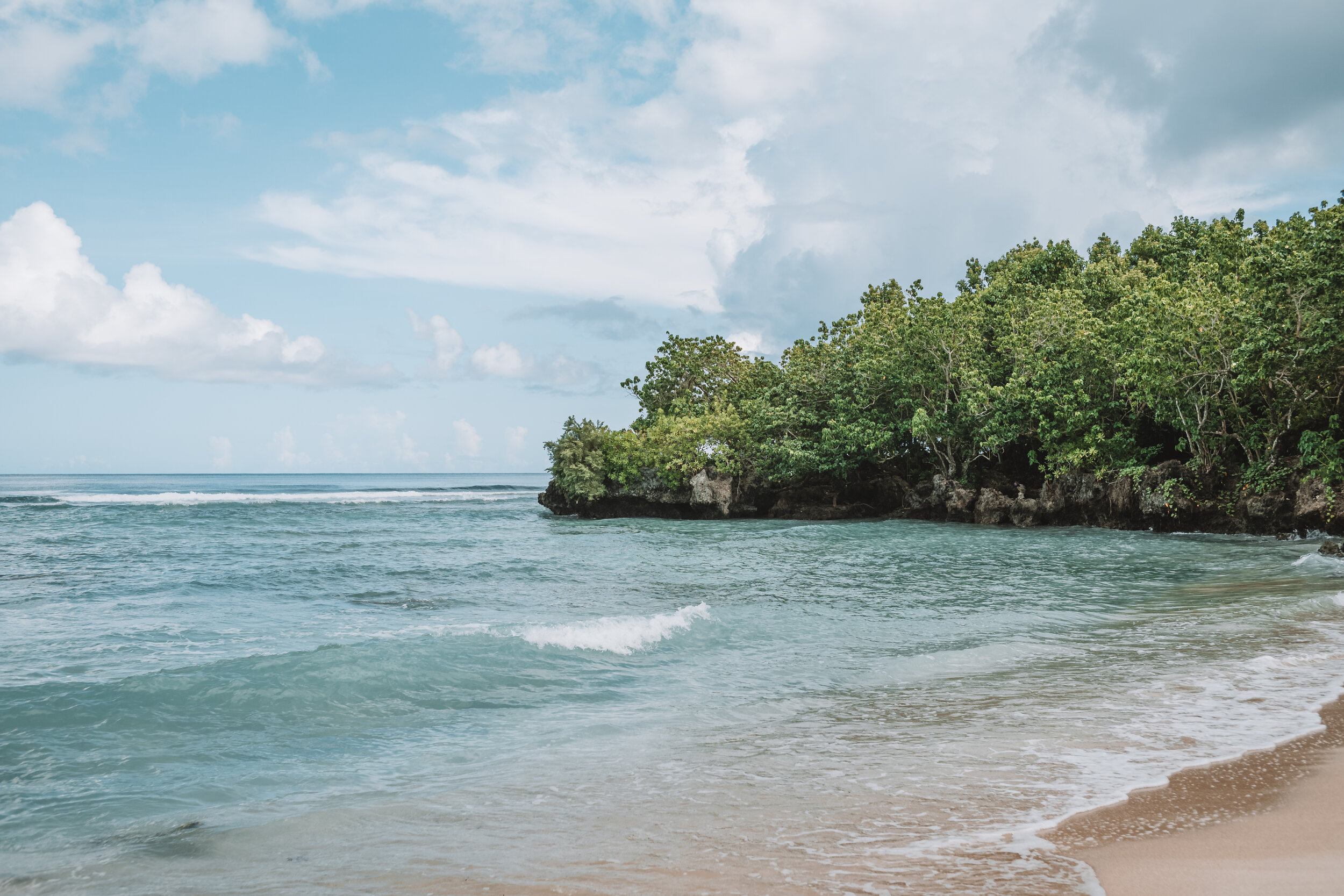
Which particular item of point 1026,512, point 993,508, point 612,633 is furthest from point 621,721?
point 993,508

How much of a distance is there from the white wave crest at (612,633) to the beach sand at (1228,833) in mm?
6182

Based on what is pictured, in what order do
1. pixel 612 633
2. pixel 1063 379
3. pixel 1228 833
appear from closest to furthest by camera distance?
pixel 1228 833, pixel 612 633, pixel 1063 379

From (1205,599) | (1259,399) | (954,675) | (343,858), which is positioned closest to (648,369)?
(1259,399)

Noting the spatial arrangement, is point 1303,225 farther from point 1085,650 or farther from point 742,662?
point 742,662

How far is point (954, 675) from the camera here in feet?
26.4

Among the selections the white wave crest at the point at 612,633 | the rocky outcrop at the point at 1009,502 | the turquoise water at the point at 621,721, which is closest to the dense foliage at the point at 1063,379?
the rocky outcrop at the point at 1009,502

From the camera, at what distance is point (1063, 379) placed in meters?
28.2

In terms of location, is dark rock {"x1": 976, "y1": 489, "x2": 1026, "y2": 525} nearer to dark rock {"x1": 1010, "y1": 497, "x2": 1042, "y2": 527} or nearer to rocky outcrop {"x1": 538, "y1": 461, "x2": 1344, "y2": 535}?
rocky outcrop {"x1": 538, "y1": 461, "x2": 1344, "y2": 535}

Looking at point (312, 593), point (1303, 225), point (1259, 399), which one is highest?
point (1303, 225)

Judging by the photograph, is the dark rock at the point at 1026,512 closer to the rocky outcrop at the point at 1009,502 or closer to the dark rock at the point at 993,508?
the rocky outcrop at the point at 1009,502

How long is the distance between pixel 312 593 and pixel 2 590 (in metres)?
5.60

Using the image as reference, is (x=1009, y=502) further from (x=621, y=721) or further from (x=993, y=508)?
Result: (x=621, y=721)

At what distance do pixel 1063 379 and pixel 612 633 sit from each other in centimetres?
2370

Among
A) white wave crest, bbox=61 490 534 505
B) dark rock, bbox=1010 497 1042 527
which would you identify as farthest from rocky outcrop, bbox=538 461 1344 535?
white wave crest, bbox=61 490 534 505
